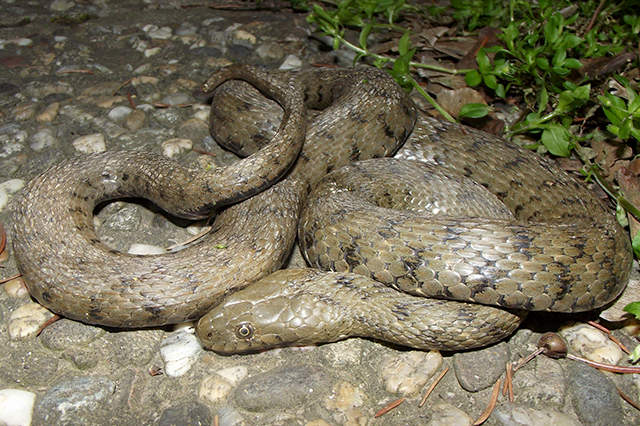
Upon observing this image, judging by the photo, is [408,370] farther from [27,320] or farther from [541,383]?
[27,320]

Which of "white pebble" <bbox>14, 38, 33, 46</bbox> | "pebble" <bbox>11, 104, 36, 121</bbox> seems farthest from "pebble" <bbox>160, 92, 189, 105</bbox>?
"white pebble" <bbox>14, 38, 33, 46</bbox>

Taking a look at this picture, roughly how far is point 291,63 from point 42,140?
8.62 feet

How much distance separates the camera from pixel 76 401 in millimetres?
3154

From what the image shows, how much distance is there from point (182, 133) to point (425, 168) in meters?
2.29

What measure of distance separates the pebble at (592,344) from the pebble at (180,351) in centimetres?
250

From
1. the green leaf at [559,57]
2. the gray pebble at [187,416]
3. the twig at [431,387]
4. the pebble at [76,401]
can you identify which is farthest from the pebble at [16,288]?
the green leaf at [559,57]

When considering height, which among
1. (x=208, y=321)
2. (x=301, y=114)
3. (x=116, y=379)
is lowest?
(x=116, y=379)

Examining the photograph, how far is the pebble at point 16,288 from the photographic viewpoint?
3.73m

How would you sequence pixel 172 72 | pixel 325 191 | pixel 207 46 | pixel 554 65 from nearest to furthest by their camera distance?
pixel 325 191
pixel 554 65
pixel 172 72
pixel 207 46

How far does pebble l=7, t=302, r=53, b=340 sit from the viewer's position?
3500mm

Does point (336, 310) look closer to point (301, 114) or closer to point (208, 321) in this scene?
point (208, 321)

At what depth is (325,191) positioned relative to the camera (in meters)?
3.86

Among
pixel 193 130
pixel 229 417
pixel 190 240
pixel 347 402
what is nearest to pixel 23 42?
pixel 193 130

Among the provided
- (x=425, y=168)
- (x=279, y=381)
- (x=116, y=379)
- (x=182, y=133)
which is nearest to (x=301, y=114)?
(x=425, y=168)
